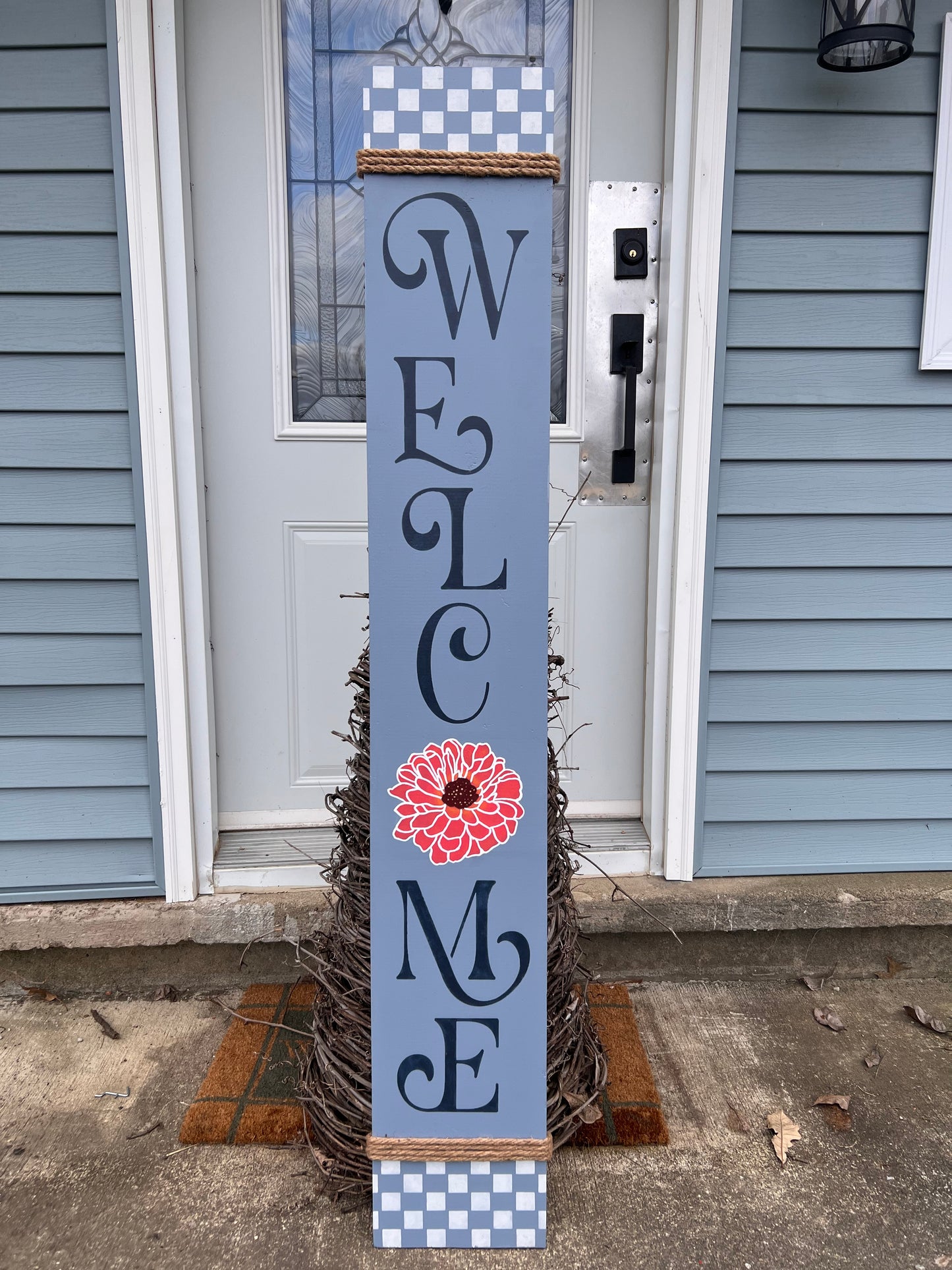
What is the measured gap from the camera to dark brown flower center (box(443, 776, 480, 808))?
4.17 feet

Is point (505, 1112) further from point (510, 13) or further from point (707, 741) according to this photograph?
point (510, 13)

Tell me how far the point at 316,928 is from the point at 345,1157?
56 cm

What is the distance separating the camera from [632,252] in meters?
1.92

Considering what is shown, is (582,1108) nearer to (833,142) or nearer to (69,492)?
(69,492)

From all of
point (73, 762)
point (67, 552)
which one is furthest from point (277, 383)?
point (73, 762)

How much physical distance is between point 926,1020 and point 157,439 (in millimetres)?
2018

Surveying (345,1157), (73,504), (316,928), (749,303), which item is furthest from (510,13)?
(345,1157)

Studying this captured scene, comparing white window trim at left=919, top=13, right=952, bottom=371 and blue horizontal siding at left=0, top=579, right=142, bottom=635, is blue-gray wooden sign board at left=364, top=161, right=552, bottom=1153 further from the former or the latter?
white window trim at left=919, top=13, right=952, bottom=371

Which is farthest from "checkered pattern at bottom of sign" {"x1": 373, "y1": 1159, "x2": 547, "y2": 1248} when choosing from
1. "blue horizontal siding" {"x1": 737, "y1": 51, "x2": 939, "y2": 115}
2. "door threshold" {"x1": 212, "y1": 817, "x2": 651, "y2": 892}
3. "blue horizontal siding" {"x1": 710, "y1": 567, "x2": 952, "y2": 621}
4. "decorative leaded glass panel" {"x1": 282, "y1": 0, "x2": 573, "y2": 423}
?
"blue horizontal siding" {"x1": 737, "y1": 51, "x2": 939, "y2": 115}

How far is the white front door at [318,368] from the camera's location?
1873 millimetres

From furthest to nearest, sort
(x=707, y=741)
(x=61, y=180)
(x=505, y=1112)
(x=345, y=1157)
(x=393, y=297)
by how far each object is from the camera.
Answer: (x=707, y=741) < (x=61, y=180) < (x=345, y=1157) < (x=505, y=1112) < (x=393, y=297)

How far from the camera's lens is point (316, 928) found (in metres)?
1.93

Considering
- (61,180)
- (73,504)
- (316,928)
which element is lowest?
(316,928)

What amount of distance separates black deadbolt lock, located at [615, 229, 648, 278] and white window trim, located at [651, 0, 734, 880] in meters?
0.11
